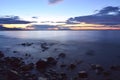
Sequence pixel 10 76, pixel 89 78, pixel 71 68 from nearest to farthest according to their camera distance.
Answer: pixel 10 76 → pixel 89 78 → pixel 71 68

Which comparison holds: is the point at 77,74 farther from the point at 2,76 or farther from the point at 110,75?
the point at 2,76

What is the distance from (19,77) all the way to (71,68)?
16.3 metres

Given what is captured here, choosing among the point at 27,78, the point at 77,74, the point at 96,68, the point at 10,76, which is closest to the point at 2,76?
the point at 10,76

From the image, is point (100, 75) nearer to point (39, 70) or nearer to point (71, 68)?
point (71, 68)

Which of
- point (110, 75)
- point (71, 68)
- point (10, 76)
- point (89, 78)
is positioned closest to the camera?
point (10, 76)

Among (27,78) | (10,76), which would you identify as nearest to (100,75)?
(27,78)

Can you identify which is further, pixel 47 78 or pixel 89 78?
pixel 89 78

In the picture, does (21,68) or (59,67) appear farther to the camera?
(59,67)

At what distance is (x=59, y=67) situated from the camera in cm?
5356

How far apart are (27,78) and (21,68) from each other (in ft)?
29.7

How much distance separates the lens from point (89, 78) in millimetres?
42875

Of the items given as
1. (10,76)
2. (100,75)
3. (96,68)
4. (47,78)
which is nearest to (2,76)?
(10,76)

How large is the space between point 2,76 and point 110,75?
2174cm

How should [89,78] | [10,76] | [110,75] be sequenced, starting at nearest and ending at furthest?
1. [10,76]
2. [89,78]
3. [110,75]
